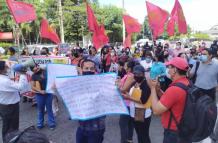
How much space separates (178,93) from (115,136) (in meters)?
3.25

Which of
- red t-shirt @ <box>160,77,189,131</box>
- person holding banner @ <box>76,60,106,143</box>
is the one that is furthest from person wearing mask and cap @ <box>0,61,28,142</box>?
red t-shirt @ <box>160,77,189,131</box>

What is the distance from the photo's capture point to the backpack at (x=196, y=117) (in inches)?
149

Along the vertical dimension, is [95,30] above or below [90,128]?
above

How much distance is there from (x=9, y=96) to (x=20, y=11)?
4549 millimetres

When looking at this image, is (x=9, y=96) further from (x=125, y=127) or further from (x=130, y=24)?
(x=130, y=24)

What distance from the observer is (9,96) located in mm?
5738

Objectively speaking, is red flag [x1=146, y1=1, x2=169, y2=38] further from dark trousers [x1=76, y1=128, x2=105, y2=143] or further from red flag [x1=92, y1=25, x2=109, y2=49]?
dark trousers [x1=76, y1=128, x2=105, y2=143]

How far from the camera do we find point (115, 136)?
693 cm

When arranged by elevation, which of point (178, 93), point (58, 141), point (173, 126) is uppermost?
point (178, 93)

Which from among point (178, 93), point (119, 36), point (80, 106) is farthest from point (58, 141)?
point (119, 36)

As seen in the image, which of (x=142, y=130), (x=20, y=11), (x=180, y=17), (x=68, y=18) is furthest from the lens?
(x=68, y=18)

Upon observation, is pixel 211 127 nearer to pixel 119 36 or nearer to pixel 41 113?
pixel 41 113

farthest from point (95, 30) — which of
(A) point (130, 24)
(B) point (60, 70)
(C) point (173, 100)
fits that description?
(C) point (173, 100)

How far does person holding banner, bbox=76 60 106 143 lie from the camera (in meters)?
4.39
